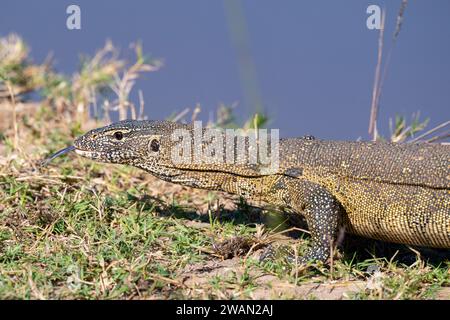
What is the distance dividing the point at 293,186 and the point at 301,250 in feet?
1.86

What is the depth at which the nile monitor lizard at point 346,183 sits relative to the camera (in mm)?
6156

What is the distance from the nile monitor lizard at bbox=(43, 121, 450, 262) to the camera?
20.2 ft

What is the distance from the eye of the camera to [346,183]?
20.7ft

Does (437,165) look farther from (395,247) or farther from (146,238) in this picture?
(146,238)

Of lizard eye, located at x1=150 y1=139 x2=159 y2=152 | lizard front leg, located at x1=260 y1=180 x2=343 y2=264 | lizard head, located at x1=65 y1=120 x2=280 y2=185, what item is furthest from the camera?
lizard eye, located at x1=150 y1=139 x2=159 y2=152

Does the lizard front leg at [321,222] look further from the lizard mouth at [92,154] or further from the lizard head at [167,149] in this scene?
the lizard mouth at [92,154]

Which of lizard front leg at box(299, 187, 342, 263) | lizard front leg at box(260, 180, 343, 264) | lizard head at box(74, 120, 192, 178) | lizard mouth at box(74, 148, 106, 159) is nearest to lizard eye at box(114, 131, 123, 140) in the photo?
lizard head at box(74, 120, 192, 178)

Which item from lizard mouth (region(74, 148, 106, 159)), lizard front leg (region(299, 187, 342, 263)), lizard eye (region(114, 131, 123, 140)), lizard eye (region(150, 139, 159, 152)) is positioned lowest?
lizard front leg (region(299, 187, 342, 263))

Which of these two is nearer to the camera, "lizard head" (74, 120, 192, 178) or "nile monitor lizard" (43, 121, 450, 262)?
"nile monitor lizard" (43, 121, 450, 262)

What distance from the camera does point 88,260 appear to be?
19.2ft

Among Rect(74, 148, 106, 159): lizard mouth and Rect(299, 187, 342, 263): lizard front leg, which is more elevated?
Rect(74, 148, 106, 159): lizard mouth

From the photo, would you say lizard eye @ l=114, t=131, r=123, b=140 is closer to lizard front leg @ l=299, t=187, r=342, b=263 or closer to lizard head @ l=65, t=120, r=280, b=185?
lizard head @ l=65, t=120, r=280, b=185

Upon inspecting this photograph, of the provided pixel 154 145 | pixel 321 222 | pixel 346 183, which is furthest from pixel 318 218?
pixel 154 145

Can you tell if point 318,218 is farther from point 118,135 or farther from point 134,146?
point 118,135
